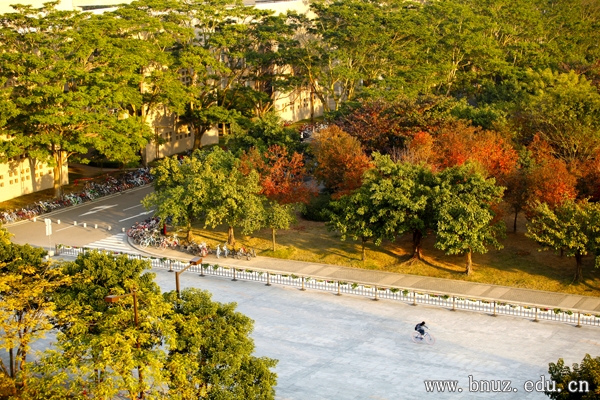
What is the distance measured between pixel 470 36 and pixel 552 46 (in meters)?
11.9

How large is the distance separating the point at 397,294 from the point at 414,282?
268 centimetres

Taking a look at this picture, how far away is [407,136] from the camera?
50.7 m

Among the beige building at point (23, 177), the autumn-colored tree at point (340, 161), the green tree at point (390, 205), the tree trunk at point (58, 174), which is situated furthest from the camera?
the beige building at point (23, 177)

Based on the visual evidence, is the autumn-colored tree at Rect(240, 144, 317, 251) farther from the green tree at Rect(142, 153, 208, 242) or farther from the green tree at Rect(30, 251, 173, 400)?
the green tree at Rect(30, 251, 173, 400)

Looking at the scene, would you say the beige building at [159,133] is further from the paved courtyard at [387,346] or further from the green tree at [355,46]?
the paved courtyard at [387,346]

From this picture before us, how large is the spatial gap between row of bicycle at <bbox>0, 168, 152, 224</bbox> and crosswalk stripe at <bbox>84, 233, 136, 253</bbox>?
6897 mm

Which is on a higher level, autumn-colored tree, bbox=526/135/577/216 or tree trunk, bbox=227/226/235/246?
autumn-colored tree, bbox=526/135/577/216

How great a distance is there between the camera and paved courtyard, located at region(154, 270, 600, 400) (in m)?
29.3

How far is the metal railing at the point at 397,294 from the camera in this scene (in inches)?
1393

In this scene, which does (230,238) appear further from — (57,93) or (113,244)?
(57,93)

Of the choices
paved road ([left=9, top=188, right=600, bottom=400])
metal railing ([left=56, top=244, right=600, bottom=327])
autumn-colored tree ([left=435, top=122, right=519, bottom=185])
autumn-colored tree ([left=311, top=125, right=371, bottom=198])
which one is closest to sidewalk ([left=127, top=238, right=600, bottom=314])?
metal railing ([left=56, top=244, right=600, bottom=327])

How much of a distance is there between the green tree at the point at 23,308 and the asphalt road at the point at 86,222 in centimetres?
1679

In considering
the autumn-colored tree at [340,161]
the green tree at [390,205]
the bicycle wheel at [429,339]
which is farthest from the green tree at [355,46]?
the bicycle wheel at [429,339]

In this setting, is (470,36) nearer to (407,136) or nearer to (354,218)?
(407,136)
